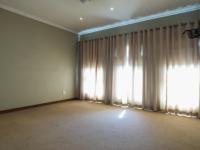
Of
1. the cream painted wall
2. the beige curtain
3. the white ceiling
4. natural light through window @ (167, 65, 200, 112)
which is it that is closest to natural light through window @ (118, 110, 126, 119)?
the beige curtain

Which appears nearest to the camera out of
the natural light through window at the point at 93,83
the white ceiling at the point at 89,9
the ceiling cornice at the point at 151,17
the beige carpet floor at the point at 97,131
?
the beige carpet floor at the point at 97,131

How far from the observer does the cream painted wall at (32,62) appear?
3.68 m

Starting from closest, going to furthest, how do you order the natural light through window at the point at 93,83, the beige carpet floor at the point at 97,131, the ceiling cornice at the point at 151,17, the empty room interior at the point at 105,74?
1. the beige carpet floor at the point at 97,131
2. the empty room interior at the point at 105,74
3. the ceiling cornice at the point at 151,17
4. the natural light through window at the point at 93,83

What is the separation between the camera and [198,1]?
3.26 m

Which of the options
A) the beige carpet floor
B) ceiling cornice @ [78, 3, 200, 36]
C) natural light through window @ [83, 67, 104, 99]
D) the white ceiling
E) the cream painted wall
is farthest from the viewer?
natural light through window @ [83, 67, 104, 99]

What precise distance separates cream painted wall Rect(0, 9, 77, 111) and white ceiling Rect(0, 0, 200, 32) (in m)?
0.35

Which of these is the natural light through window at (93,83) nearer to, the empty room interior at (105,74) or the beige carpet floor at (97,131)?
the empty room interior at (105,74)

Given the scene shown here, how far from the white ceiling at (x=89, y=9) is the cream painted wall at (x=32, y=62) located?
0.35 meters

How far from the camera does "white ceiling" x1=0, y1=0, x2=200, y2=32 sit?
11.1 feet

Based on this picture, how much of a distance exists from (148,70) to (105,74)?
1393mm

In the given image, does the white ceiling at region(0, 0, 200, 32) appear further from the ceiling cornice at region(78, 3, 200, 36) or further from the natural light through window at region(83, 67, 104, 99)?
the natural light through window at region(83, 67, 104, 99)

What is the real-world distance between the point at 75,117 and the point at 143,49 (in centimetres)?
251

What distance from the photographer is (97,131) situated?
104 inches

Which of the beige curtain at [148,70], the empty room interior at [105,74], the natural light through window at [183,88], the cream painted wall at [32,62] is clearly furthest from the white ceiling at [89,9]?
the natural light through window at [183,88]
